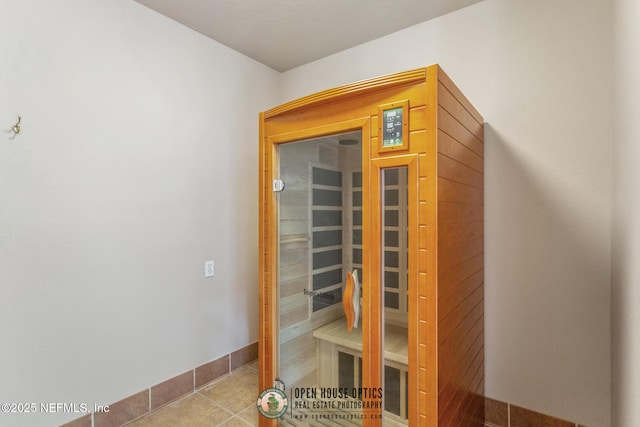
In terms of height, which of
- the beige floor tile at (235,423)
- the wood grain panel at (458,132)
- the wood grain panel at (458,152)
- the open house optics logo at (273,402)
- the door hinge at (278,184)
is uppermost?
the wood grain panel at (458,132)

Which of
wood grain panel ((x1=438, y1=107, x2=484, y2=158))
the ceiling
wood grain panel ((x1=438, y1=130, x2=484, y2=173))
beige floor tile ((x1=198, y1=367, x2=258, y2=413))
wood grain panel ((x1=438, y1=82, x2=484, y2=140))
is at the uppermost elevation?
the ceiling

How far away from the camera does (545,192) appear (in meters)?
1.57

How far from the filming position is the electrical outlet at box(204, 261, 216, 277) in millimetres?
2061

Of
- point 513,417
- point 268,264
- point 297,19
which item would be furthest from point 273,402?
point 297,19

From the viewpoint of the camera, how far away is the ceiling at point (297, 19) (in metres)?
1.76

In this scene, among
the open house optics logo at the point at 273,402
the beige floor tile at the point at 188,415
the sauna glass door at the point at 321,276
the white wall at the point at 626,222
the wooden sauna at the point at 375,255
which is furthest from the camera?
the beige floor tile at the point at 188,415

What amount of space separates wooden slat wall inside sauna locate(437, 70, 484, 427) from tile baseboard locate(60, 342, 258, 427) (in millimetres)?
1542

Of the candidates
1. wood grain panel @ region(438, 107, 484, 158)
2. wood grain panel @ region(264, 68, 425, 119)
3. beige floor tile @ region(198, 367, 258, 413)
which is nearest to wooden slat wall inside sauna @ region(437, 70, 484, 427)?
wood grain panel @ region(438, 107, 484, 158)

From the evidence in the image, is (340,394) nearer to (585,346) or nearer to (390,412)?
(390,412)

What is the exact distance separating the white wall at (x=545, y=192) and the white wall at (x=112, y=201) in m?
1.65

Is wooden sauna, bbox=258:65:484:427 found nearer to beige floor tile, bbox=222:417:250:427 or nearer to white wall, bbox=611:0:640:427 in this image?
beige floor tile, bbox=222:417:250:427

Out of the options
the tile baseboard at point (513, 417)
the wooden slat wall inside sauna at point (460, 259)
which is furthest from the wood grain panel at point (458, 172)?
the tile baseboard at point (513, 417)

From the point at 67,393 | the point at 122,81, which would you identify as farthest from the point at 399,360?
the point at 122,81

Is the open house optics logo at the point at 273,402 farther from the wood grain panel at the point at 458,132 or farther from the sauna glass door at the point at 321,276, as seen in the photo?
the wood grain panel at the point at 458,132
